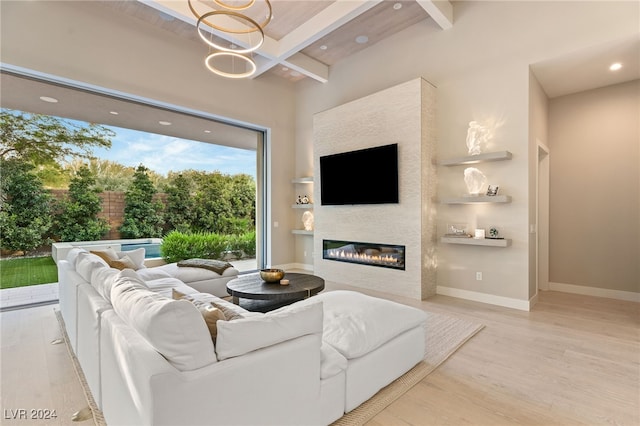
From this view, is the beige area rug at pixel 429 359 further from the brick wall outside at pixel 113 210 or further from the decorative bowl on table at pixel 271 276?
the brick wall outside at pixel 113 210

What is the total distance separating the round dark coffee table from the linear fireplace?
1551mm

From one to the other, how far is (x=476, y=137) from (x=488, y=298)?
7.17 feet

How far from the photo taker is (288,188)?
6.98 m

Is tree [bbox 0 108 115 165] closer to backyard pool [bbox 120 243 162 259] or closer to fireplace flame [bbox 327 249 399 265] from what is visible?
backyard pool [bbox 120 243 162 259]

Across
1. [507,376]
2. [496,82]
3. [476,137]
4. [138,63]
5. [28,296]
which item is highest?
[138,63]

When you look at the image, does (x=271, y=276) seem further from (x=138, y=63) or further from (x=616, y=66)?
(x=616, y=66)

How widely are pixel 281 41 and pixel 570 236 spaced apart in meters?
5.54

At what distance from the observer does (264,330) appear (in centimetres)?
149

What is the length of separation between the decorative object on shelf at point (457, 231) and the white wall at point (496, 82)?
0.09 m

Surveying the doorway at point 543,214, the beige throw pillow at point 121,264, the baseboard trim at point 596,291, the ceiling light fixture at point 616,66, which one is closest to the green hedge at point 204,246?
the beige throw pillow at point 121,264

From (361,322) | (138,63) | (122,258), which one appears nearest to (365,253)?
(361,322)

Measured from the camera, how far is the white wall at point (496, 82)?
3.72m

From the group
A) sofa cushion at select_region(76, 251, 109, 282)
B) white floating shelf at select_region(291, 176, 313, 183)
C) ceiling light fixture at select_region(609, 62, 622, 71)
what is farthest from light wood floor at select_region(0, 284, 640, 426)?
white floating shelf at select_region(291, 176, 313, 183)

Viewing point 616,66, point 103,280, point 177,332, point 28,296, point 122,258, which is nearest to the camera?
point 177,332
